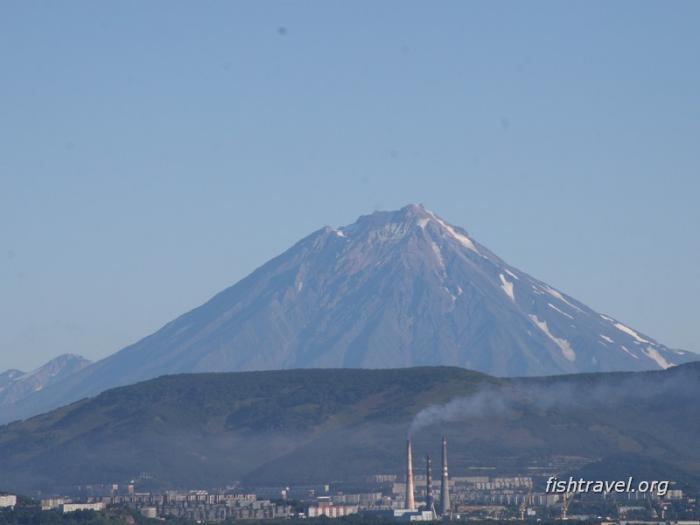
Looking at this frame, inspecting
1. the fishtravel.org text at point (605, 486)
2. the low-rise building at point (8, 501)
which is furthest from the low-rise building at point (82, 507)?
the fishtravel.org text at point (605, 486)

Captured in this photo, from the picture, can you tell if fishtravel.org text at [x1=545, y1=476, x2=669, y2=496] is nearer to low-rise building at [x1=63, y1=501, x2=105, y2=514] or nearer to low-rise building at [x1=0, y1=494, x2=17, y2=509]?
low-rise building at [x1=63, y1=501, x2=105, y2=514]

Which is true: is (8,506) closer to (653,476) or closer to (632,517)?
(632,517)

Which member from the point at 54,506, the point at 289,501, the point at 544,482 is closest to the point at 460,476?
the point at 544,482

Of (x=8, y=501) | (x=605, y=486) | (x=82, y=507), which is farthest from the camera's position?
(x=605, y=486)

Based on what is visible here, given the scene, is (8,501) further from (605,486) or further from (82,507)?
(605,486)

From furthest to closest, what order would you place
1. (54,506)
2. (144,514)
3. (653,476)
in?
(653,476) → (54,506) → (144,514)

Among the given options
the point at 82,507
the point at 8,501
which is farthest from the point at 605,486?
the point at 8,501

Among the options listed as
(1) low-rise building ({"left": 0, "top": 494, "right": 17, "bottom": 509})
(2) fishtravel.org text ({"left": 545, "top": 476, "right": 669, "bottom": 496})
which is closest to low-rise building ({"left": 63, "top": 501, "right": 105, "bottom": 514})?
(1) low-rise building ({"left": 0, "top": 494, "right": 17, "bottom": 509})

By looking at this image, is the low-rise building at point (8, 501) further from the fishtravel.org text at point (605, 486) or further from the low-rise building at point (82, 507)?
the fishtravel.org text at point (605, 486)
